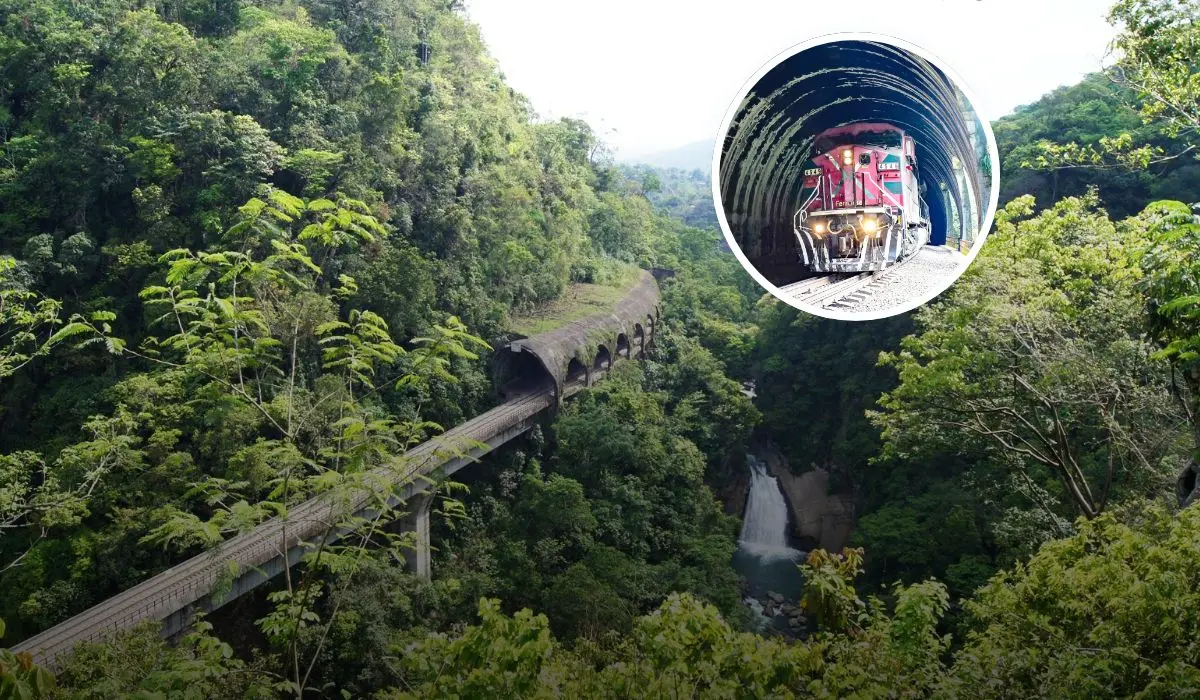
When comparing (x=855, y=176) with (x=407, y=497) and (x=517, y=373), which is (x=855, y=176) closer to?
(x=407, y=497)

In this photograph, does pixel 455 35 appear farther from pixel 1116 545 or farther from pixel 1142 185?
pixel 1116 545

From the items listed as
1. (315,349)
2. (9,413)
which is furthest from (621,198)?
(9,413)

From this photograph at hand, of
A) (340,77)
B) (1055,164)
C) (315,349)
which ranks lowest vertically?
(315,349)

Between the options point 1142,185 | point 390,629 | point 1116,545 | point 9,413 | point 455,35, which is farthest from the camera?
point 455,35

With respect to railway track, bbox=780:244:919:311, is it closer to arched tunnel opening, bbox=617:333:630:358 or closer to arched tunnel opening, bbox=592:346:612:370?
arched tunnel opening, bbox=592:346:612:370

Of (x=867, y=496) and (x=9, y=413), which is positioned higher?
(x=9, y=413)
